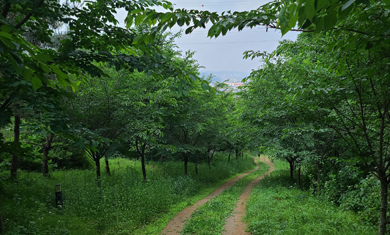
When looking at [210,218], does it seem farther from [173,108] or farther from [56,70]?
[56,70]

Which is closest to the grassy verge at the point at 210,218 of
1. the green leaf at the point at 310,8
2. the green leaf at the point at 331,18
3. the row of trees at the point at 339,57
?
the row of trees at the point at 339,57

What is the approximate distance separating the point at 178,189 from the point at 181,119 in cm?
408

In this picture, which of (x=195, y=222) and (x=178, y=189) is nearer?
(x=195, y=222)

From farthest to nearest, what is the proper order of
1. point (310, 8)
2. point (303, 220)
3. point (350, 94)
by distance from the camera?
point (303, 220) < point (350, 94) < point (310, 8)

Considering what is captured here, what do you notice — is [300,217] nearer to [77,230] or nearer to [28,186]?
[77,230]

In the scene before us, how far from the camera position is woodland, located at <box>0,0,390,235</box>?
6.00ft

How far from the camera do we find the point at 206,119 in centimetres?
1316

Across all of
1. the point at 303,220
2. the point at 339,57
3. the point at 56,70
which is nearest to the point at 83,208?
the point at 303,220

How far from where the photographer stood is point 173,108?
40.2ft

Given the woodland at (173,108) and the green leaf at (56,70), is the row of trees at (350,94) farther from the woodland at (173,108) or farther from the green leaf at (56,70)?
the green leaf at (56,70)

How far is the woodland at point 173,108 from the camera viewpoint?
6.00 feet

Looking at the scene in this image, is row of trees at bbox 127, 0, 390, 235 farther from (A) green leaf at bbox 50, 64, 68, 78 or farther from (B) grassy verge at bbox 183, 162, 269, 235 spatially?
(B) grassy verge at bbox 183, 162, 269, 235

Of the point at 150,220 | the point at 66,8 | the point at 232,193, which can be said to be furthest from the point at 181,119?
the point at 66,8

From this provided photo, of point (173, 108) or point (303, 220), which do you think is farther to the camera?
point (173, 108)
